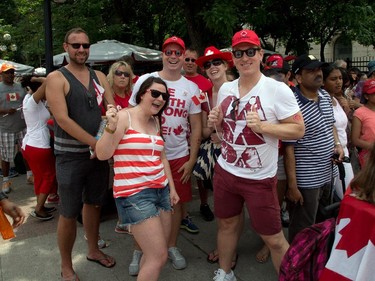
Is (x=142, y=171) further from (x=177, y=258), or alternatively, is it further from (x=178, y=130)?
(x=177, y=258)

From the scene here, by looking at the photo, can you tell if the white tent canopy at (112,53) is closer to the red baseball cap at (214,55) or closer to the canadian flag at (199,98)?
the red baseball cap at (214,55)

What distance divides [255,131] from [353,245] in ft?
3.43

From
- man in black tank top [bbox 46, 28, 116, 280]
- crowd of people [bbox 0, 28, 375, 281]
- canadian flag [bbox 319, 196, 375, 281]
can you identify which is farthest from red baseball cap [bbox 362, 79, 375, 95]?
man in black tank top [bbox 46, 28, 116, 280]

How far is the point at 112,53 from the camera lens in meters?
9.76

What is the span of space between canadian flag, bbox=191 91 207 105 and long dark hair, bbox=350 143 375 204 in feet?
6.00

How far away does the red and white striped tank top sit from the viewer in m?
2.55

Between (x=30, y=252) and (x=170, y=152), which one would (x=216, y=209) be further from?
(x=30, y=252)

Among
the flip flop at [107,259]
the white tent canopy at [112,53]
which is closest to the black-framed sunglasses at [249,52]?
the flip flop at [107,259]

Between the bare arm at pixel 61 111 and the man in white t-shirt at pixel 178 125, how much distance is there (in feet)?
2.53

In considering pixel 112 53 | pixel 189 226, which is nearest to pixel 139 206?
pixel 189 226

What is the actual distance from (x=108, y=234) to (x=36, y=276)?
98 centimetres

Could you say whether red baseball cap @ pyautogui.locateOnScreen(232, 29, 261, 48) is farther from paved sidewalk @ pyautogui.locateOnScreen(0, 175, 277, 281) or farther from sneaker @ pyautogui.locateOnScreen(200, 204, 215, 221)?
sneaker @ pyautogui.locateOnScreen(200, 204, 215, 221)

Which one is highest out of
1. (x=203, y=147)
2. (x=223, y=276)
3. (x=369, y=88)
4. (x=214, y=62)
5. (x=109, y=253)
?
(x=214, y=62)

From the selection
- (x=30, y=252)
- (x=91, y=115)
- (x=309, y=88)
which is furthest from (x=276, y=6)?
(x=30, y=252)
